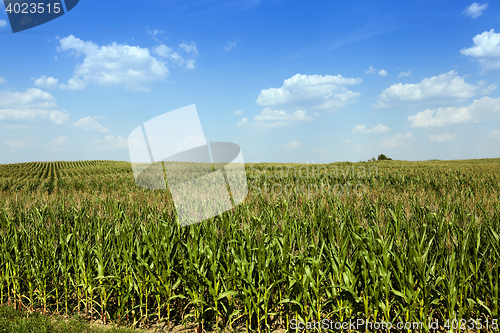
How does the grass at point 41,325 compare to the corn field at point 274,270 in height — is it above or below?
below

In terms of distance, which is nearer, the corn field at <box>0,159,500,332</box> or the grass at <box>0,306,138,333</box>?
the corn field at <box>0,159,500,332</box>

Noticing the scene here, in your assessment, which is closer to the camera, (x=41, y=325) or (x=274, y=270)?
(x=274, y=270)

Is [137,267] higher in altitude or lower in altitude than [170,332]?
higher

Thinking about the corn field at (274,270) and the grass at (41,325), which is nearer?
the corn field at (274,270)

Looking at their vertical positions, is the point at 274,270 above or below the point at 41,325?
above

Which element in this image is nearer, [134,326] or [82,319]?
[134,326]

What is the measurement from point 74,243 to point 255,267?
2988 millimetres

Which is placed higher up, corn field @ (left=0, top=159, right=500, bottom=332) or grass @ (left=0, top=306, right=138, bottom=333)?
corn field @ (left=0, top=159, right=500, bottom=332)

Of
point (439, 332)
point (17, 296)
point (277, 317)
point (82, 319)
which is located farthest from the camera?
point (17, 296)

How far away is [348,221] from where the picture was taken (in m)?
4.29

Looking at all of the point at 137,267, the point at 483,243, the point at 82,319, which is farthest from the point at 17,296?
the point at 483,243

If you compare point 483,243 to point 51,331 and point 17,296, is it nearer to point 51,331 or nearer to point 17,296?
point 51,331

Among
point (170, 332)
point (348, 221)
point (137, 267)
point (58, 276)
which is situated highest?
point (348, 221)

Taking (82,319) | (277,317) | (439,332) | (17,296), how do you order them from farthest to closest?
(17,296) → (82,319) → (277,317) → (439,332)
